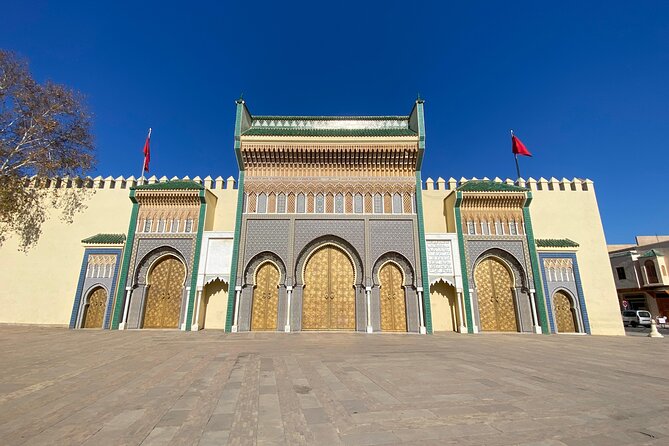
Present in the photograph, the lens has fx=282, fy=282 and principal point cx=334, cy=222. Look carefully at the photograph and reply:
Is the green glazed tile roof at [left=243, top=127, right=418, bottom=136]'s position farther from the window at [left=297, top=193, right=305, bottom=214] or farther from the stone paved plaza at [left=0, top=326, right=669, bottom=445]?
the stone paved plaza at [left=0, top=326, right=669, bottom=445]

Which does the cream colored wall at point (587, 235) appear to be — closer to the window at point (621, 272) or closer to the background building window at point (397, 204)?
the background building window at point (397, 204)

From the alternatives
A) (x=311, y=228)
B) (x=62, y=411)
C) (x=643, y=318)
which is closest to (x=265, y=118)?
(x=311, y=228)

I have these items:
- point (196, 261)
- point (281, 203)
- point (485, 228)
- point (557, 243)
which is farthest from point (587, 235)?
point (196, 261)

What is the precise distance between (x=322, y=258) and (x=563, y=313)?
1205 cm

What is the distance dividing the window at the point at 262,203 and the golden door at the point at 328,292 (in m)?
3.48

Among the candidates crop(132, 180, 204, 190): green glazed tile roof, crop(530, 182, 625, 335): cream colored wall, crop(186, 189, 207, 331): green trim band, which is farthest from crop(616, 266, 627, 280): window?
crop(132, 180, 204, 190): green glazed tile roof

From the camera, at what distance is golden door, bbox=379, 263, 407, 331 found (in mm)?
13062

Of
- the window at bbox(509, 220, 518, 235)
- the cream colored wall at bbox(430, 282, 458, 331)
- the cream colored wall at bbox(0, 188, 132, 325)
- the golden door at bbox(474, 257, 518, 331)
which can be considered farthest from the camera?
the cream colored wall at bbox(0, 188, 132, 325)

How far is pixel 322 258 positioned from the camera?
548 inches

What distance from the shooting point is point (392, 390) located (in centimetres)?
390

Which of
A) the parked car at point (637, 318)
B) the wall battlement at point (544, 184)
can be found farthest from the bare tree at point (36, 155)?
the parked car at point (637, 318)

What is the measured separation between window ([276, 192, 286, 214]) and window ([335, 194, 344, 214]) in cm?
268

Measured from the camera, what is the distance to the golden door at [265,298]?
42.9 ft

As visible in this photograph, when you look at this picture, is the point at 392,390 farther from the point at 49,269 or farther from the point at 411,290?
the point at 49,269
